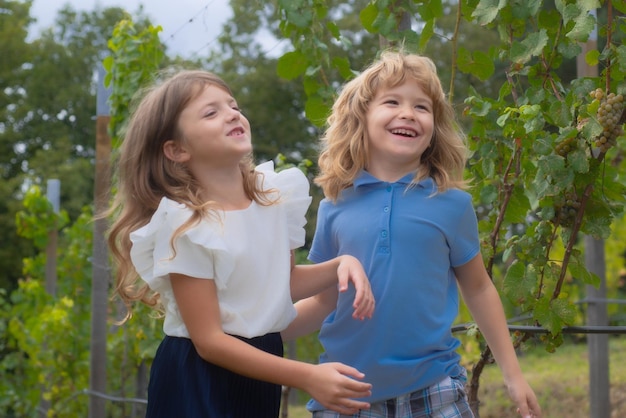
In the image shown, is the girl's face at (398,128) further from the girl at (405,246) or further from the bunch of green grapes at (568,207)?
the bunch of green grapes at (568,207)

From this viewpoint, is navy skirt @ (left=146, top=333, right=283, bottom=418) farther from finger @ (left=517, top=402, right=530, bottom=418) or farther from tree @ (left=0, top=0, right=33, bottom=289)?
tree @ (left=0, top=0, right=33, bottom=289)

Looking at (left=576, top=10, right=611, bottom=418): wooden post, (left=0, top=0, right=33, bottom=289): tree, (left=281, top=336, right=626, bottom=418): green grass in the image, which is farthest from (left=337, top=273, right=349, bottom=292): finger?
(left=0, top=0, right=33, bottom=289): tree

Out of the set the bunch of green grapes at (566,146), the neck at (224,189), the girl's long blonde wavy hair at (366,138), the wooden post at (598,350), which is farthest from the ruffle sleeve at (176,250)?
the wooden post at (598,350)

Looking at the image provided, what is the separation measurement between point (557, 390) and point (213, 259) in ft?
21.6

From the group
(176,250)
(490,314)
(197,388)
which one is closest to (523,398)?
(490,314)

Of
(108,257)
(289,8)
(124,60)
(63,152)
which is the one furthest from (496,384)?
(63,152)

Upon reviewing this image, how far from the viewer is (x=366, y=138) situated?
7.24 ft

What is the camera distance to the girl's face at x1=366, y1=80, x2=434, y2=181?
210 centimetres

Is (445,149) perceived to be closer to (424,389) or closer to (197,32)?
(424,389)

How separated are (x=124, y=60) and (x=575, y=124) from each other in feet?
10.8

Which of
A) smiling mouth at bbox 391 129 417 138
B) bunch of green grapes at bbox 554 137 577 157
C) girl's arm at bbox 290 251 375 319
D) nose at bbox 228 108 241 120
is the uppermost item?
bunch of green grapes at bbox 554 137 577 157

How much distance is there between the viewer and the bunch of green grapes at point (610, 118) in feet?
7.44

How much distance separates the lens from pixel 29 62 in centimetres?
2541

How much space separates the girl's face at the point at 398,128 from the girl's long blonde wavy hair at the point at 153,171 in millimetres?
312
